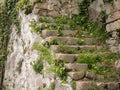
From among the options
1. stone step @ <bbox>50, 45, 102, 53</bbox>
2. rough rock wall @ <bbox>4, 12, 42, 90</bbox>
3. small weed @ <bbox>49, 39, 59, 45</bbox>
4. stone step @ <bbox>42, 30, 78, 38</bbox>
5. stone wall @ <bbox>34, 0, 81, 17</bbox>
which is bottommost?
rough rock wall @ <bbox>4, 12, 42, 90</bbox>

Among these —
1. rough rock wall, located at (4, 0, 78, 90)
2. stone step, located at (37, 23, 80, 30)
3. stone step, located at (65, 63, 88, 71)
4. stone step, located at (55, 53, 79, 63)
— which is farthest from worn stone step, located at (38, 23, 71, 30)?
stone step, located at (65, 63, 88, 71)

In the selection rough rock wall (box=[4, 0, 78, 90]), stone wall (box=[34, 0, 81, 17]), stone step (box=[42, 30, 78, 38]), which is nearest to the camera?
stone step (box=[42, 30, 78, 38])

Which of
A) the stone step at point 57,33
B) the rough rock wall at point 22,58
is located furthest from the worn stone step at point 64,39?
the rough rock wall at point 22,58

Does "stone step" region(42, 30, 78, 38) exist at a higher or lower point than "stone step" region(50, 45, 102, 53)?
higher

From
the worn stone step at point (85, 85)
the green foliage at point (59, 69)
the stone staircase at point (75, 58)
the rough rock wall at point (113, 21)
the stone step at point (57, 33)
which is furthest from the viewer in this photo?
the stone step at point (57, 33)

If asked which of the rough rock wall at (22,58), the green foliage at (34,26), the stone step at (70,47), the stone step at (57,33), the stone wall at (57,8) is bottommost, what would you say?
the rough rock wall at (22,58)

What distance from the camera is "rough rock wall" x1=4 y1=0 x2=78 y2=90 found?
688cm

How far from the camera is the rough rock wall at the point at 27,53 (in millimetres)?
6879

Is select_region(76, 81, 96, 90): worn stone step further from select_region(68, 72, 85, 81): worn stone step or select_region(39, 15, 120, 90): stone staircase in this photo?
select_region(68, 72, 85, 81): worn stone step

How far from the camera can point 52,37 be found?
6.46 meters

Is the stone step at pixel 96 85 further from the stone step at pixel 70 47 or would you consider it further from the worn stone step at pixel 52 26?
the worn stone step at pixel 52 26

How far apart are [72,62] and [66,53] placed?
315mm

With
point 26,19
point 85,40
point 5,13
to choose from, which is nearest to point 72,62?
point 85,40

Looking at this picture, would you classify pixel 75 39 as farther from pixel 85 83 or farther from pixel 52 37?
pixel 85 83
